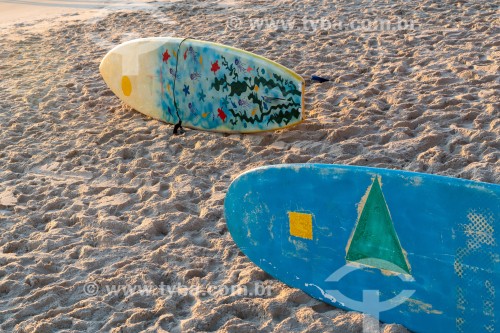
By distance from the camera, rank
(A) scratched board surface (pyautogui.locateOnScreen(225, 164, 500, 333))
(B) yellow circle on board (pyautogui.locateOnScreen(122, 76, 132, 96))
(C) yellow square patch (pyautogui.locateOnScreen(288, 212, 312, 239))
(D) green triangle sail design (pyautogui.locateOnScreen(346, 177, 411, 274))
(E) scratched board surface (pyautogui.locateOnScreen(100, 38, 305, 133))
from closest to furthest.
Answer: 1. (A) scratched board surface (pyautogui.locateOnScreen(225, 164, 500, 333))
2. (D) green triangle sail design (pyautogui.locateOnScreen(346, 177, 411, 274))
3. (C) yellow square patch (pyautogui.locateOnScreen(288, 212, 312, 239))
4. (E) scratched board surface (pyautogui.locateOnScreen(100, 38, 305, 133))
5. (B) yellow circle on board (pyautogui.locateOnScreen(122, 76, 132, 96))

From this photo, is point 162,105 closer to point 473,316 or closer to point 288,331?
point 288,331

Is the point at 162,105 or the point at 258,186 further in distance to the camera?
the point at 162,105

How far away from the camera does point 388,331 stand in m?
2.61

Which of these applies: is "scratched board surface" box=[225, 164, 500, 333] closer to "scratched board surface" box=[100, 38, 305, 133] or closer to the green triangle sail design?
the green triangle sail design

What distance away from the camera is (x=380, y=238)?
2.62 m

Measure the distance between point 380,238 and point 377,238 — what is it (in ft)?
0.04

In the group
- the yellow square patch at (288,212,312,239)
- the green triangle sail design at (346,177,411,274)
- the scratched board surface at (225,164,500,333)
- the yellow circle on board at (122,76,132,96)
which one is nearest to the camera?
the scratched board surface at (225,164,500,333)

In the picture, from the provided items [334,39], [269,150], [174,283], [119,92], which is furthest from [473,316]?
[334,39]

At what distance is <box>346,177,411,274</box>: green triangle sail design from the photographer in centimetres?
260

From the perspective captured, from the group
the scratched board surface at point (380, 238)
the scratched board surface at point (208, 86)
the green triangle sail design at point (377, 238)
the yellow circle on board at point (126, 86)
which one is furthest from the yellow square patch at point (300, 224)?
the yellow circle on board at point (126, 86)

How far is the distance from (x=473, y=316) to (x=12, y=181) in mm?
2632

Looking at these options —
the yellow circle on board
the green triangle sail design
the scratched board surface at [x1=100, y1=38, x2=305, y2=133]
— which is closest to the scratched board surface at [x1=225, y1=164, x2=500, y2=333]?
the green triangle sail design

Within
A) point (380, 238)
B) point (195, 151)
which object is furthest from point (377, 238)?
point (195, 151)

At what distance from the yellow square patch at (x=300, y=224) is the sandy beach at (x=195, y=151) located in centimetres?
23
